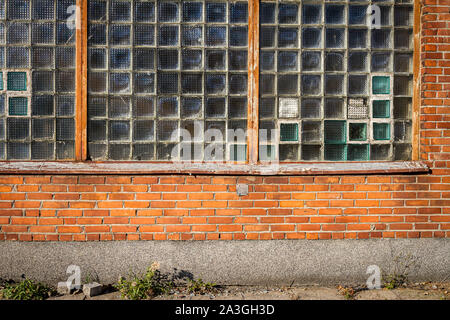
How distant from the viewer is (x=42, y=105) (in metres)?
4.11

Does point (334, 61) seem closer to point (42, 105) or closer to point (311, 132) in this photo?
point (311, 132)

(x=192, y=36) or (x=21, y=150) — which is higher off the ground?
(x=192, y=36)

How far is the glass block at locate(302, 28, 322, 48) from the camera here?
4176 millimetres

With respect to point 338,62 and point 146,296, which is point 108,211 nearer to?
point 146,296

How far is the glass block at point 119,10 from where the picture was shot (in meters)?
4.09

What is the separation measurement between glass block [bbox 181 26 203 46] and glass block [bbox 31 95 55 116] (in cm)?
160

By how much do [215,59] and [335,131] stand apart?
1.57 m

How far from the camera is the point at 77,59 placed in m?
4.06

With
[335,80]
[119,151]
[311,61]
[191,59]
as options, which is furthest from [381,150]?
[119,151]

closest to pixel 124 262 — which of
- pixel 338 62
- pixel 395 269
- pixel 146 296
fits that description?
pixel 146 296

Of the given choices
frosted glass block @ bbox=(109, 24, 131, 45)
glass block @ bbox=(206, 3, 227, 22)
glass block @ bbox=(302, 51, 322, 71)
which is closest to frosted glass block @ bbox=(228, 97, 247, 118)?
glass block @ bbox=(302, 51, 322, 71)

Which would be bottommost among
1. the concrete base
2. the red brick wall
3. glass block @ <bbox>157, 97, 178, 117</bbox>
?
the concrete base

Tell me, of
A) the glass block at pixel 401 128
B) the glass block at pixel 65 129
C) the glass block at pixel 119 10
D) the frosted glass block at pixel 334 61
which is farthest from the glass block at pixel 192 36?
the glass block at pixel 401 128

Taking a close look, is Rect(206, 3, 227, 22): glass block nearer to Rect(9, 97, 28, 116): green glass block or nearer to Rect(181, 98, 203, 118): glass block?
Rect(181, 98, 203, 118): glass block
